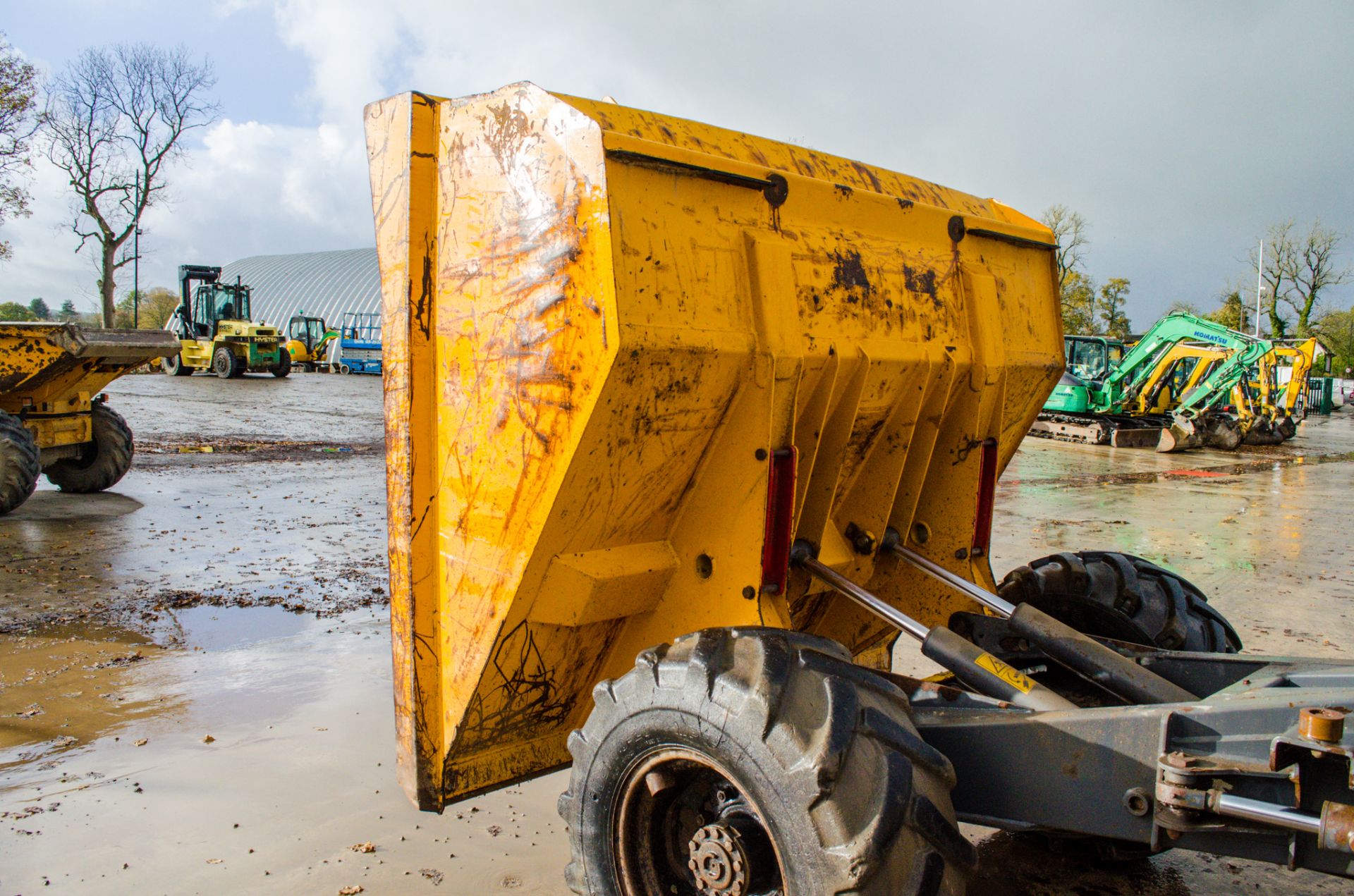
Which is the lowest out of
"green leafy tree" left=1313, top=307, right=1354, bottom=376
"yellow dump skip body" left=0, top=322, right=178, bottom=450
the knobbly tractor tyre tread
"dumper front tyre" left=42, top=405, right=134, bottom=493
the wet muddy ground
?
the wet muddy ground

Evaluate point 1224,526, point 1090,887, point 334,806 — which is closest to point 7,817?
point 334,806

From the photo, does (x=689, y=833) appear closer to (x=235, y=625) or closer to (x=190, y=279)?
(x=235, y=625)

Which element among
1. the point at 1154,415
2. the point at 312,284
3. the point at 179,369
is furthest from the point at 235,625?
the point at 312,284

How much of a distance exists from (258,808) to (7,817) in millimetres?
802

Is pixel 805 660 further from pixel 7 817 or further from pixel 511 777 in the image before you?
pixel 7 817

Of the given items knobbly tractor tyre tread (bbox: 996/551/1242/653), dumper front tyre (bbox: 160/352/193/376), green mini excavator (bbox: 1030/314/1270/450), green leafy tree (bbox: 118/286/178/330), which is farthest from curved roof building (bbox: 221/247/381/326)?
knobbly tractor tyre tread (bbox: 996/551/1242/653)

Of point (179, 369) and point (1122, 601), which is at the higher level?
point (179, 369)

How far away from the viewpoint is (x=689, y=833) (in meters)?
2.35

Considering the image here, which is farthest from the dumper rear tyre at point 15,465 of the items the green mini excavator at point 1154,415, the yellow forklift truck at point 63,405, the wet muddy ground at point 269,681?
the green mini excavator at point 1154,415

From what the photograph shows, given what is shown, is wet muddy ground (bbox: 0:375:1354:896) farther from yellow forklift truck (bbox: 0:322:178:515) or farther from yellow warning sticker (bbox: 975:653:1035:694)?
yellow warning sticker (bbox: 975:653:1035:694)

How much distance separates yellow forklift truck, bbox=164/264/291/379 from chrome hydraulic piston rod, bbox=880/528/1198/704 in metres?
34.4

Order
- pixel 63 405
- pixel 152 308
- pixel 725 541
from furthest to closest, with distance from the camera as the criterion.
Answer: pixel 152 308, pixel 63 405, pixel 725 541

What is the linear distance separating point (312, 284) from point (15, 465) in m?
62.5

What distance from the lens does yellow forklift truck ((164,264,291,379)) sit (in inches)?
1323
